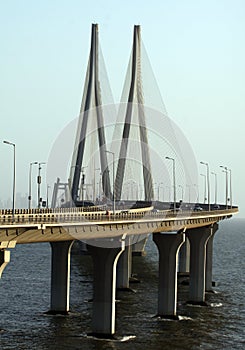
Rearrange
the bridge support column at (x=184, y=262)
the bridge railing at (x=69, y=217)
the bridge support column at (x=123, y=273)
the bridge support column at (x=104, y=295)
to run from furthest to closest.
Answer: the bridge support column at (x=184, y=262)
the bridge support column at (x=123, y=273)
the bridge support column at (x=104, y=295)
the bridge railing at (x=69, y=217)

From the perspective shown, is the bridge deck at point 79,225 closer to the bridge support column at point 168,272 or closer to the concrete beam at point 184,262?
the bridge support column at point 168,272

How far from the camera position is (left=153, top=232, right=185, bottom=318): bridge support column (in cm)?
7900

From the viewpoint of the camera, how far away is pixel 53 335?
67312 millimetres

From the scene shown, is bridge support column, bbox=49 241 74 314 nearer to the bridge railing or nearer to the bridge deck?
the bridge railing

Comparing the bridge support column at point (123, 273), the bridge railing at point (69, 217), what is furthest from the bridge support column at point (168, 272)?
the bridge support column at point (123, 273)

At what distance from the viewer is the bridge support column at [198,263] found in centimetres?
9119

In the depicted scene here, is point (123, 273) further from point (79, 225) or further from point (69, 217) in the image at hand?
point (79, 225)

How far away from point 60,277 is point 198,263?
74.9 feet

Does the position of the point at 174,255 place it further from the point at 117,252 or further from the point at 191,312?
the point at 117,252

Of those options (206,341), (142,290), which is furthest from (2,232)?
(142,290)

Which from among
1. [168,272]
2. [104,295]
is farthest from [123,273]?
[104,295]

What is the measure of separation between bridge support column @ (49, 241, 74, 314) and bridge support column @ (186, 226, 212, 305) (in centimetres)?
1883

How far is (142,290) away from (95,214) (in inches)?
1184

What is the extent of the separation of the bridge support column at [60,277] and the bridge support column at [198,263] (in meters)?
18.8
